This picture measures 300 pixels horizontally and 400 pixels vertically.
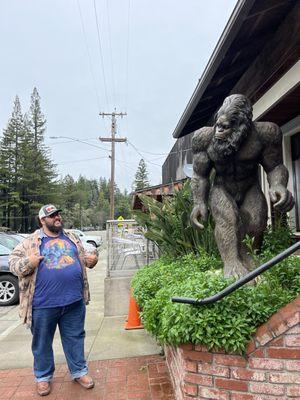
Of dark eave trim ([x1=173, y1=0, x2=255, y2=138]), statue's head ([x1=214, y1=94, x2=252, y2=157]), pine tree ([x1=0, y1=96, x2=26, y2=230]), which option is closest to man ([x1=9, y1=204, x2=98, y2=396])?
statue's head ([x1=214, y1=94, x2=252, y2=157])

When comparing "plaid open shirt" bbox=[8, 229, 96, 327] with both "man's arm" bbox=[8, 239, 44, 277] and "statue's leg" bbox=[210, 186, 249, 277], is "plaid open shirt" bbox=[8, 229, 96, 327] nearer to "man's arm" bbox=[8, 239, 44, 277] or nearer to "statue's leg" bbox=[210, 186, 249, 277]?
"man's arm" bbox=[8, 239, 44, 277]

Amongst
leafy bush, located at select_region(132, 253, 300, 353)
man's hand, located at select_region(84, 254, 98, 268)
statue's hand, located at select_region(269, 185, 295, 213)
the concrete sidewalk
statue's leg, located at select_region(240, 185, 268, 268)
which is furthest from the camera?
the concrete sidewalk

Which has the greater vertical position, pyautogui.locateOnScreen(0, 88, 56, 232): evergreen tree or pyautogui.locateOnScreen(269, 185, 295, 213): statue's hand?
pyautogui.locateOnScreen(0, 88, 56, 232): evergreen tree

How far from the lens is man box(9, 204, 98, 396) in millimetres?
3158

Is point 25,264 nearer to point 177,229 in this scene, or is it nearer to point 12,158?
point 177,229

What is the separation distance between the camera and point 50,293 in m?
3.16

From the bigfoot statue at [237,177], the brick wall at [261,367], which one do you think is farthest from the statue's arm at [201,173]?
the brick wall at [261,367]

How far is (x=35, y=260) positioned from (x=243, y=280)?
1.85 m

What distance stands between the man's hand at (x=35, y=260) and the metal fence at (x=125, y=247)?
3.14 meters

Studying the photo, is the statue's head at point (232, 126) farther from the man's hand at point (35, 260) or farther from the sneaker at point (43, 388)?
the sneaker at point (43, 388)

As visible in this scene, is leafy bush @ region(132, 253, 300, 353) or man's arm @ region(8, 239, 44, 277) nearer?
leafy bush @ region(132, 253, 300, 353)

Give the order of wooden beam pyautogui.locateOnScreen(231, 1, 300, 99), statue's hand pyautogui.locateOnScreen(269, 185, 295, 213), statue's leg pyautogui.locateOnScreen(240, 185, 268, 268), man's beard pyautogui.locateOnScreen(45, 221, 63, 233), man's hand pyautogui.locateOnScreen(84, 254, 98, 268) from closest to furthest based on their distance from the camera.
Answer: statue's hand pyautogui.locateOnScreen(269, 185, 295, 213)
statue's leg pyautogui.locateOnScreen(240, 185, 268, 268)
man's beard pyautogui.locateOnScreen(45, 221, 63, 233)
man's hand pyautogui.locateOnScreen(84, 254, 98, 268)
wooden beam pyautogui.locateOnScreen(231, 1, 300, 99)

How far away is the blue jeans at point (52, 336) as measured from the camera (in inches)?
125

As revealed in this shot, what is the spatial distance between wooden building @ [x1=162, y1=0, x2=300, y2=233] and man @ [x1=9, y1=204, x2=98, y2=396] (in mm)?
2580
